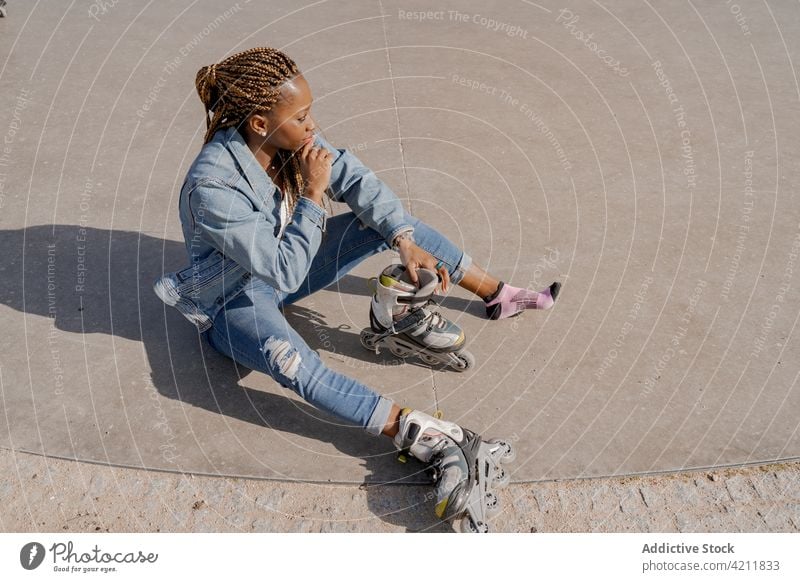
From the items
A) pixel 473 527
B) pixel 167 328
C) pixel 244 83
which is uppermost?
pixel 244 83

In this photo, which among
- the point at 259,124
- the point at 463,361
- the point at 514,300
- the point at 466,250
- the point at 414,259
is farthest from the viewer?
the point at 466,250

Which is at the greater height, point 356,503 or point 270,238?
point 270,238

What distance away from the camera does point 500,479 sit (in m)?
3.06

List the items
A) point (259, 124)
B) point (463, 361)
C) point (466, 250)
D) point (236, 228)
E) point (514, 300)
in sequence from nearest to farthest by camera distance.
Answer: point (236, 228), point (259, 124), point (463, 361), point (514, 300), point (466, 250)

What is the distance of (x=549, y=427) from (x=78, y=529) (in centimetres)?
180

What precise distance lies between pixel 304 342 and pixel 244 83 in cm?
99

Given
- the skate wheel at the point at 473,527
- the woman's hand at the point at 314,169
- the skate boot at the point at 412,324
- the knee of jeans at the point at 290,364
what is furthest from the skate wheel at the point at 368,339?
the skate wheel at the point at 473,527

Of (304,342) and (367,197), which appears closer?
(304,342)

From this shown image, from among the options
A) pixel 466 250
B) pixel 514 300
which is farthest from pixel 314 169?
pixel 466 250

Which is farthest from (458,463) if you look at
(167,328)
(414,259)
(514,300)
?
(167,328)

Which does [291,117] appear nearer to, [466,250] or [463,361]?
[463,361]

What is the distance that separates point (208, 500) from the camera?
3.06 meters

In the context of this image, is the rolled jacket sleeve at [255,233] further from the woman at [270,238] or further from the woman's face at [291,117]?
the woman's face at [291,117]

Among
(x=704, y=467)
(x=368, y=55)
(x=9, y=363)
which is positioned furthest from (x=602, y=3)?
(x=9, y=363)
